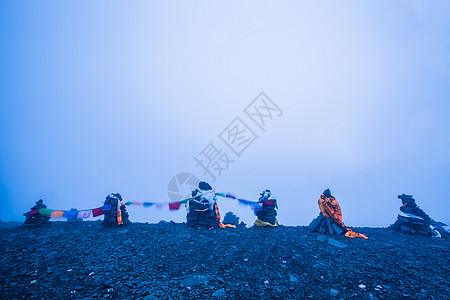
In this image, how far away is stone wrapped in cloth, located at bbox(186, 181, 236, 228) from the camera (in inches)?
489

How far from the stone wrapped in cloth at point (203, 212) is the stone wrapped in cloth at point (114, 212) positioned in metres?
4.67

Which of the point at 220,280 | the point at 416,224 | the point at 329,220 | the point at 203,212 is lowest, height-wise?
the point at 220,280

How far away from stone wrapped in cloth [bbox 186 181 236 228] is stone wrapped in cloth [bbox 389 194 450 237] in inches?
529

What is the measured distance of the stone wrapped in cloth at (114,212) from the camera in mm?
12445

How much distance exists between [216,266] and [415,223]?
14.9 meters

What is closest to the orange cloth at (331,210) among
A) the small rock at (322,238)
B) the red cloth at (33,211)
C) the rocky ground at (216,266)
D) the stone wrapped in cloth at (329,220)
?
the stone wrapped in cloth at (329,220)

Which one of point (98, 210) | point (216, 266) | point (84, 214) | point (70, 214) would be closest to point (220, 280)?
point (216, 266)

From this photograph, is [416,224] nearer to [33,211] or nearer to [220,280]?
[220,280]

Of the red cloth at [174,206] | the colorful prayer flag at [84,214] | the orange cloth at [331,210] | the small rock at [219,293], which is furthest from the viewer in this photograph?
the red cloth at [174,206]

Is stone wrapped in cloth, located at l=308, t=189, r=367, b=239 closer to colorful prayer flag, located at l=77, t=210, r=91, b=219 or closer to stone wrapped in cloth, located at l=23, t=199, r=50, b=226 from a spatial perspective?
colorful prayer flag, located at l=77, t=210, r=91, b=219

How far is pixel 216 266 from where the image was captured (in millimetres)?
7355

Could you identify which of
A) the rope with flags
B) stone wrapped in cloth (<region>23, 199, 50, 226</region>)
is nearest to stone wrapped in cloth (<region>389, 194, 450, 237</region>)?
the rope with flags

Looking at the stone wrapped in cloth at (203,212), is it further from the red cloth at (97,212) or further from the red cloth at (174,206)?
the red cloth at (97,212)

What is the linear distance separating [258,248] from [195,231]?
430 centimetres
